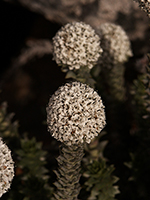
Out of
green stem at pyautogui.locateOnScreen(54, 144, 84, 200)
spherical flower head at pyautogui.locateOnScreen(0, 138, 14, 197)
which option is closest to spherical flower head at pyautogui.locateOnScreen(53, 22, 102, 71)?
green stem at pyautogui.locateOnScreen(54, 144, 84, 200)

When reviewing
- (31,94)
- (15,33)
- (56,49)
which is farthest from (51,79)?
(56,49)

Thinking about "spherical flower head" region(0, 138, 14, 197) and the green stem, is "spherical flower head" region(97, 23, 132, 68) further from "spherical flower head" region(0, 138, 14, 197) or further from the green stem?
"spherical flower head" region(0, 138, 14, 197)

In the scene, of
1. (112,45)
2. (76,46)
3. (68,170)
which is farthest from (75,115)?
(112,45)

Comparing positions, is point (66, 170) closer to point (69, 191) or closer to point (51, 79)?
point (69, 191)

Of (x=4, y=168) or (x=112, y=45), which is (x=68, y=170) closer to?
(x=4, y=168)

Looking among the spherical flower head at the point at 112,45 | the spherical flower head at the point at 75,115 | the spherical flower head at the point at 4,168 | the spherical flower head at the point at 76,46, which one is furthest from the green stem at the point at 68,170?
the spherical flower head at the point at 112,45

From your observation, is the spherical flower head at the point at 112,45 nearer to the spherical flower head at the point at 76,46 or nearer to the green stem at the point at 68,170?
the spherical flower head at the point at 76,46
